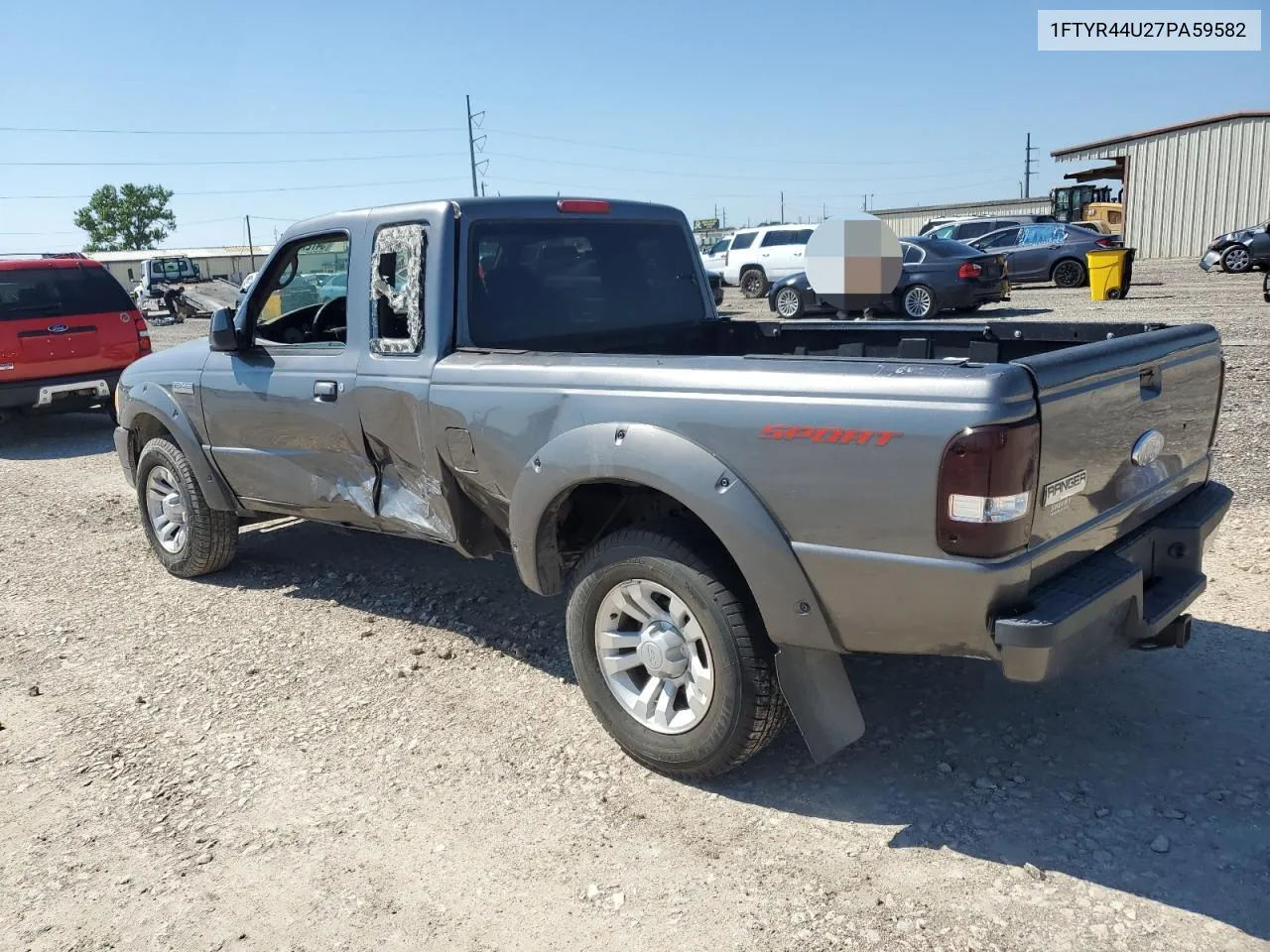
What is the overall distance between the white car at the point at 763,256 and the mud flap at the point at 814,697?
21664mm

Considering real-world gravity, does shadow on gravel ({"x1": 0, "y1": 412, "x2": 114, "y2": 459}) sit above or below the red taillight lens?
below

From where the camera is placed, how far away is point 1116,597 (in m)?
3.06

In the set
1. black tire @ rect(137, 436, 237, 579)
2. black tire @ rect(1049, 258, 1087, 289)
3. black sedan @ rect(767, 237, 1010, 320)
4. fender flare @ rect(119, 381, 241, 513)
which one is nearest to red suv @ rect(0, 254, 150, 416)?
black tire @ rect(137, 436, 237, 579)

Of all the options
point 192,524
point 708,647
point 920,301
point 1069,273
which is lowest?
point 192,524

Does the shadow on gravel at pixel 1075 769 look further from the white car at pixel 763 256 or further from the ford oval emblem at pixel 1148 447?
the white car at pixel 763 256

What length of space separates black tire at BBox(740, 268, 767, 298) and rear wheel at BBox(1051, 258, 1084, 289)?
6.55m

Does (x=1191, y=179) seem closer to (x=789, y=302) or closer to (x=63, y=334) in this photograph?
(x=789, y=302)

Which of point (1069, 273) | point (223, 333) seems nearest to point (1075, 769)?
point (223, 333)

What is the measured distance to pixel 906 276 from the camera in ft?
58.5

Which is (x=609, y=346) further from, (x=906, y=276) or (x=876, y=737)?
(x=906, y=276)

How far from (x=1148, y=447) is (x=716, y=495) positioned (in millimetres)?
1443

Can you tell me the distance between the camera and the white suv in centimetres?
2467

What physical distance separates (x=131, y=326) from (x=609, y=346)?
8.71 metres

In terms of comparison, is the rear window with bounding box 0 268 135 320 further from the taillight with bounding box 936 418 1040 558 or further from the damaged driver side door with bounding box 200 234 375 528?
the taillight with bounding box 936 418 1040 558
